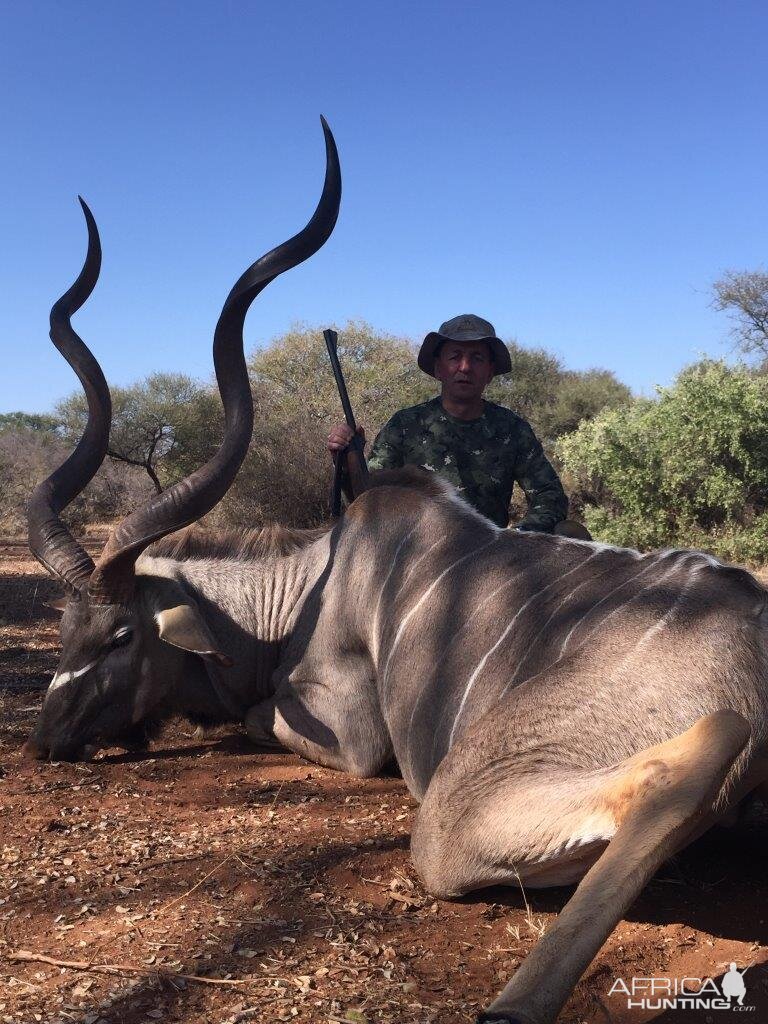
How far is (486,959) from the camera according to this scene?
81.0 inches

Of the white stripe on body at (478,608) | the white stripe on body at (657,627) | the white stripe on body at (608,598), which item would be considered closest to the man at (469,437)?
the white stripe on body at (478,608)

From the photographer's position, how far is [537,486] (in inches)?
199

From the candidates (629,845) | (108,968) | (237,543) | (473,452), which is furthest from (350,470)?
(629,845)

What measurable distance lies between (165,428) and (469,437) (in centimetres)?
1250

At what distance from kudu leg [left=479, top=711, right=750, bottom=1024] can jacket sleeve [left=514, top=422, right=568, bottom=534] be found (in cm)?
269

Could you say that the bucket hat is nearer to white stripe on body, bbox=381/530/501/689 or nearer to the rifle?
the rifle

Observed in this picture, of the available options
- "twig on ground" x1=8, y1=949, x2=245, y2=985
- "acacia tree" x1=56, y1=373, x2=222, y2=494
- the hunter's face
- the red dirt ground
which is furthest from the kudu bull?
"acacia tree" x1=56, y1=373, x2=222, y2=494

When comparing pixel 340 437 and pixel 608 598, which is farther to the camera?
pixel 340 437

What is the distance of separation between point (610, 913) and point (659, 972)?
0.52 meters

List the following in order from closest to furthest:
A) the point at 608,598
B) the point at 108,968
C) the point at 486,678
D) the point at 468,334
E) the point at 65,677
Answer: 1. the point at 108,968
2. the point at 608,598
3. the point at 486,678
4. the point at 65,677
5. the point at 468,334

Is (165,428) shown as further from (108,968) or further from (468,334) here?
(108,968)

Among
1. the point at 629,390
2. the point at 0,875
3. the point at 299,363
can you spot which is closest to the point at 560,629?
the point at 0,875

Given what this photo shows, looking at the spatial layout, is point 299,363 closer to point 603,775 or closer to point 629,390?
point 629,390

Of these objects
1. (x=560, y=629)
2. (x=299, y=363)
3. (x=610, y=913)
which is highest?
(x=299, y=363)
